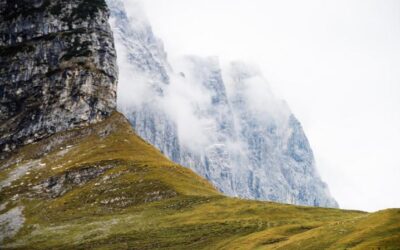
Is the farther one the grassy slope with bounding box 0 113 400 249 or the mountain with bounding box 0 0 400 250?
the mountain with bounding box 0 0 400 250

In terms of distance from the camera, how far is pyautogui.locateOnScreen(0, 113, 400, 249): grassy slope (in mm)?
94562

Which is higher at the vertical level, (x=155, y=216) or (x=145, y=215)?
(x=145, y=215)

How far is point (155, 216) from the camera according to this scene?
463 ft

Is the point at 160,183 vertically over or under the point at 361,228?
over

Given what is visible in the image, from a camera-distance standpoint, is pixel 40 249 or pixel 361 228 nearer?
pixel 361 228

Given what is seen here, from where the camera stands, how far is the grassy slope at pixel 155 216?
310 ft

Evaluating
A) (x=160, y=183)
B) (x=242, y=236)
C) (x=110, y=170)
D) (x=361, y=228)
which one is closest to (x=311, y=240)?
(x=361, y=228)

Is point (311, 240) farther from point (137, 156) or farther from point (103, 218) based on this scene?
point (137, 156)

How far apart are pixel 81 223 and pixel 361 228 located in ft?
259

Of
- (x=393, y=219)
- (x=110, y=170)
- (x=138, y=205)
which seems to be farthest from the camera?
(x=110, y=170)

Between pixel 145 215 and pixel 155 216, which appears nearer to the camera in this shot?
pixel 155 216

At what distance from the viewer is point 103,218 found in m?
146

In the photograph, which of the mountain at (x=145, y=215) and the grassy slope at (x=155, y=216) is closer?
the grassy slope at (x=155, y=216)

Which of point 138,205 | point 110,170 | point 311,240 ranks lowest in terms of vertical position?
point 311,240
